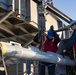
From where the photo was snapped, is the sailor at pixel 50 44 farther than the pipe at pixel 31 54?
Yes

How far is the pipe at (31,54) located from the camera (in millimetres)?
3813

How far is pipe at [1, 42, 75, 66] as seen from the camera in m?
3.81

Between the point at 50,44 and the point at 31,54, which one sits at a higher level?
the point at 50,44

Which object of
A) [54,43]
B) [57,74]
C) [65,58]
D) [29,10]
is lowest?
[57,74]

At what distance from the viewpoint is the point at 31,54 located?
4309 millimetres

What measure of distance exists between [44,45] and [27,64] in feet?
9.28

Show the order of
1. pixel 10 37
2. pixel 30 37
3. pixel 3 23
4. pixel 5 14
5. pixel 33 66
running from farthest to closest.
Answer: pixel 30 37, pixel 10 37, pixel 3 23, pixel 5 14, pixel 33 66

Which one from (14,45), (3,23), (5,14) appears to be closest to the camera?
(14,45)

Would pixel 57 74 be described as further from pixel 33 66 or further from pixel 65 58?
pixel 33 66

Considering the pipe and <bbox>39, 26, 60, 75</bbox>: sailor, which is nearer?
the pipe

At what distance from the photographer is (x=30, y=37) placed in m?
11.1

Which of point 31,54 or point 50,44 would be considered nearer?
point 31,54

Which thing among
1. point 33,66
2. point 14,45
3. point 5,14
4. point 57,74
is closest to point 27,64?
point 33,66

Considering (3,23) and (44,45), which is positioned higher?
(3,23)
